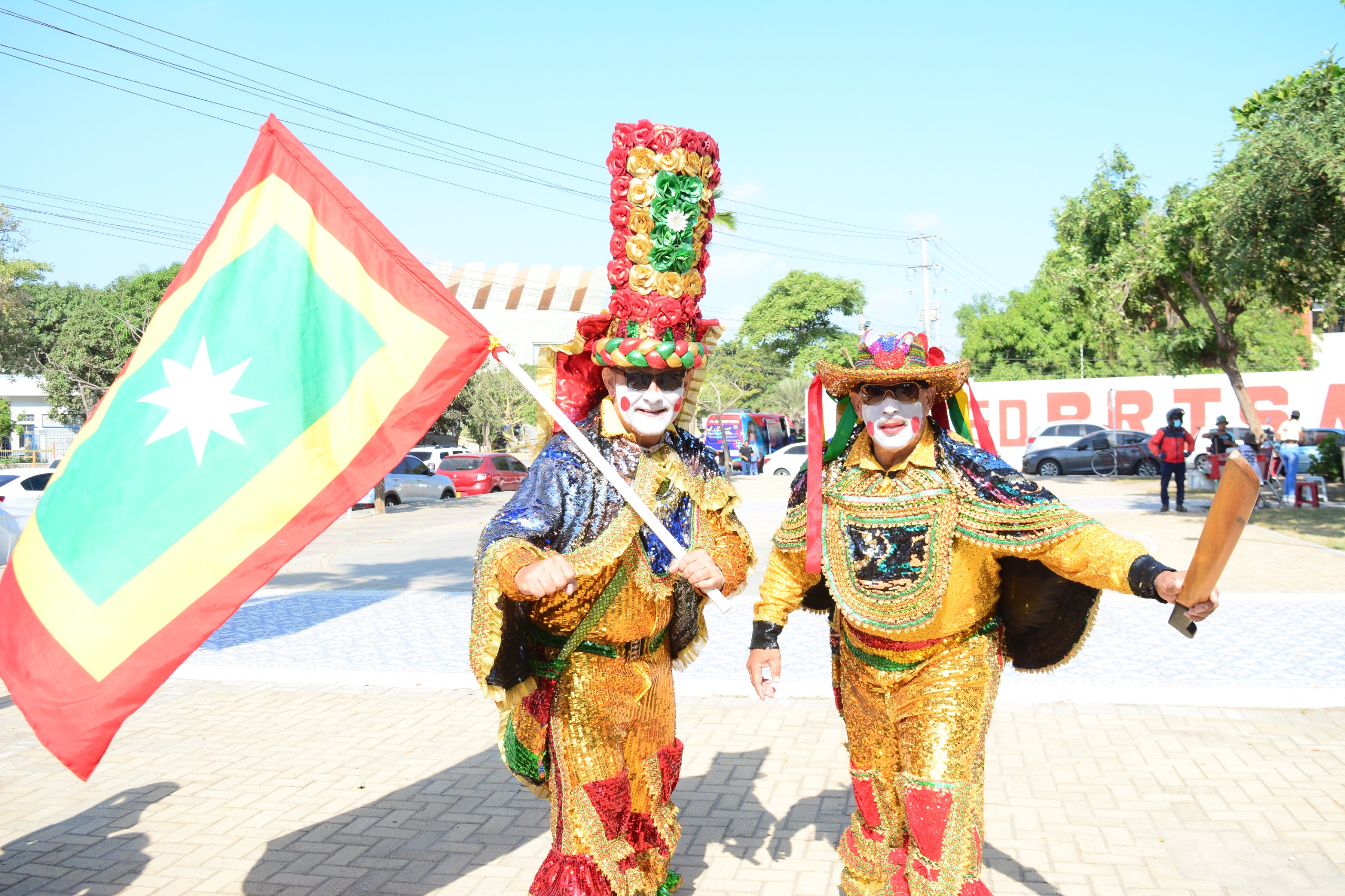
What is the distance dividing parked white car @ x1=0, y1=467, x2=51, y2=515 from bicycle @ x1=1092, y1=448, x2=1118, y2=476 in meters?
25.8

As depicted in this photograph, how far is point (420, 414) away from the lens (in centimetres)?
339

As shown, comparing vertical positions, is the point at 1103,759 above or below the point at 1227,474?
below

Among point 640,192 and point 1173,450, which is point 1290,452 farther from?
point 640,192

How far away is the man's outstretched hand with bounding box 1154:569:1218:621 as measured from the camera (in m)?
2.58

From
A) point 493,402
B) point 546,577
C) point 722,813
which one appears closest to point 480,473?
point 493,402

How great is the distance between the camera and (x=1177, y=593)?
8.95 feet

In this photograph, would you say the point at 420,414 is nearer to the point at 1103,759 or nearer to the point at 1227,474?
the point at 1227,474

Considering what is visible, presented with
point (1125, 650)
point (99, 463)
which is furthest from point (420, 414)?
point (1125, 650)

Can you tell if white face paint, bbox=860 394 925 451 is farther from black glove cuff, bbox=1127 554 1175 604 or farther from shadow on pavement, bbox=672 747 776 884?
shadow on pavement, bbox=672 747 776 884

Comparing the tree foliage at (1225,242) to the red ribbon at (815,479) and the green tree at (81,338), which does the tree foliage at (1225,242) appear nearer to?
the red ribbon at (815,479)

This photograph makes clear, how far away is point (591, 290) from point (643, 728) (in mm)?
62135

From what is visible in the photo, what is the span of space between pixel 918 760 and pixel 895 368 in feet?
4.23

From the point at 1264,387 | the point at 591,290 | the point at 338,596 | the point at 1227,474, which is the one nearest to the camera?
the point at 1227,474

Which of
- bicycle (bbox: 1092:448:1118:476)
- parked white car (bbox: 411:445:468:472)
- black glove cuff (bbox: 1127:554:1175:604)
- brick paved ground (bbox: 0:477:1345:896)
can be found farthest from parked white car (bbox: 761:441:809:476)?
black glove cuff (bbox: 1127:554:1175:604)
